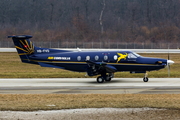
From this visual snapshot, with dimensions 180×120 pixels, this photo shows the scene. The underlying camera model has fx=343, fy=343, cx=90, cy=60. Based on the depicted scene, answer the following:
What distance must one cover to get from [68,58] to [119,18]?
5610 centimetres

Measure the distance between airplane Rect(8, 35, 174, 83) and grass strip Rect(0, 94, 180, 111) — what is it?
25.2ft

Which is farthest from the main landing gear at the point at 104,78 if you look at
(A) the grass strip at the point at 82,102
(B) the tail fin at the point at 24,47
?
(A) the grass strip at the point at 82,102

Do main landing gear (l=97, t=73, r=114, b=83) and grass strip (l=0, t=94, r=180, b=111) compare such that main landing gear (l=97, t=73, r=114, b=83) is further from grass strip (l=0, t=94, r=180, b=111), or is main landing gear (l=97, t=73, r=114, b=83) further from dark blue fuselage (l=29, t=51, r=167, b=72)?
grass strip (l=0, t=94, r=180, b=111)

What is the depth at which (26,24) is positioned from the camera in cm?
8069

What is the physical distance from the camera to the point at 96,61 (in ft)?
86.3

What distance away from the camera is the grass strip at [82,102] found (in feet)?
→ 47.8

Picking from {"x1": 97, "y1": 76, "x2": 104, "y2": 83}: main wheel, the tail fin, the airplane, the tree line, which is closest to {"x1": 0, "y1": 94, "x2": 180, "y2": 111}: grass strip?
{"x1": 97, "y1": 76, "x2": 104, "y2": 83}: main wheel

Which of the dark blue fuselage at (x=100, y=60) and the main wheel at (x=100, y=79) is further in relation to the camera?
the dark blue fuselage at (x=100, y=60)

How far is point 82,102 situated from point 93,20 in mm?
63539

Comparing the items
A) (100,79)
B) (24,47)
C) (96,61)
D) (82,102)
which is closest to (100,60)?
(96,61)

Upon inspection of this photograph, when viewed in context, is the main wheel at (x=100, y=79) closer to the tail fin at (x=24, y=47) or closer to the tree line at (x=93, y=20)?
the tail fin at (x=24, y=47)

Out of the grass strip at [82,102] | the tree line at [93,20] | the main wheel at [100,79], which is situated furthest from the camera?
the tree line at [93,20]

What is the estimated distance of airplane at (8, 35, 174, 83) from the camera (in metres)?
25.6

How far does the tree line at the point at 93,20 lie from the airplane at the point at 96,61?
47.4 m
